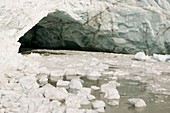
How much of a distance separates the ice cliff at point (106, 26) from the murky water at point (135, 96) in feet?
16.4

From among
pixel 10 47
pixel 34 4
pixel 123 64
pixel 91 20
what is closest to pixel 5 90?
pixel 10 47

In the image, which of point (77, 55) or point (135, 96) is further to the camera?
point (77, 55)

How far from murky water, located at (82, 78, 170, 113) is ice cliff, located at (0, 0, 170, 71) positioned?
5014mm

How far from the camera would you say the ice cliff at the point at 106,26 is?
14.9 m

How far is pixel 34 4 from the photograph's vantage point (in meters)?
12.2

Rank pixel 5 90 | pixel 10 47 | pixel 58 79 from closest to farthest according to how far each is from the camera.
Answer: pixel 5 90 → pixel 58 79 → pixel 10 47

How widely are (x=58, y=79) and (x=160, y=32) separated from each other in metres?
7.08

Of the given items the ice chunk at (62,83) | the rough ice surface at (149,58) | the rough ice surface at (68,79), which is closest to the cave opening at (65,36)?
the rough ice surface at (68,79)

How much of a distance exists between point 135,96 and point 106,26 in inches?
274

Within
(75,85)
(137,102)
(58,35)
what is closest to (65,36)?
(58,35)

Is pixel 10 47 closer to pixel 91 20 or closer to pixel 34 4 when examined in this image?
pixel 34 4

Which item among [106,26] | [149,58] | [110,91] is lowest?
[110,91]

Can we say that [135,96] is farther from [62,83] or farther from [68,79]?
[68,79]

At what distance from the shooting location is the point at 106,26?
15.3m
